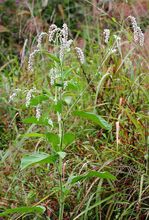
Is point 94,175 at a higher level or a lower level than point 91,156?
Result: higher

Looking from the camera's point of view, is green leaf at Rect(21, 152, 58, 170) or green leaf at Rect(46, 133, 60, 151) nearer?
green leaf at Rect(21, 152, 58, 170)

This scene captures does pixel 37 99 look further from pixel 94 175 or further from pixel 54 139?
pixel 94 175

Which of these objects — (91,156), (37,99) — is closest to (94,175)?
(37,99)

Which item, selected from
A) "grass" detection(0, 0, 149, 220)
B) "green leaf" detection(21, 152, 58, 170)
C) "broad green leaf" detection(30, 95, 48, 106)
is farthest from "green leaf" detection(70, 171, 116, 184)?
"broad green leaf" detection(30, 95, 48, 106)

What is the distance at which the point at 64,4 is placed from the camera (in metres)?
6.96

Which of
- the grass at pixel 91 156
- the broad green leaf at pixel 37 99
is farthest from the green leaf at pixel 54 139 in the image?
the broad green leaf at pixel 37 99

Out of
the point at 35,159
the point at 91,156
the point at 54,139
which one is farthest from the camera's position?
the point at 91,156

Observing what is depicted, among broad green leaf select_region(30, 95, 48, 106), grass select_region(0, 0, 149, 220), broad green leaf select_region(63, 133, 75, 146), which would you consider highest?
broad green leaf select_region(30, 95, 48, 106)

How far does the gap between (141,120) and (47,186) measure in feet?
2.14

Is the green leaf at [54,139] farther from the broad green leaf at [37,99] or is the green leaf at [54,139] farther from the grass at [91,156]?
the broad green leaf at [37,99]

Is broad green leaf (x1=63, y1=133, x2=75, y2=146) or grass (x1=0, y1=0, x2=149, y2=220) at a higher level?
broad green leaf (x1=63, y1=133, x2=75, y2=146)

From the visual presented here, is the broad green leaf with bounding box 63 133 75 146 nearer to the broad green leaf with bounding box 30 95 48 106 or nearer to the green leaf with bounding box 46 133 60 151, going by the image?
the green leaf with bounding box 46 133 60 151

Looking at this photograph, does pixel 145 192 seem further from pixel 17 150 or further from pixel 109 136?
pixel 17 150

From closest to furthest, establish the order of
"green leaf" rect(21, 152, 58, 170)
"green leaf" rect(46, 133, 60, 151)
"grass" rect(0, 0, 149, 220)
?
1. "green leaf" rect(21, 152, 58, 170)
2. "green leaf" rect(46, 133, 60, 151)
3. "grass" rect(0, 0, 149, 220)
